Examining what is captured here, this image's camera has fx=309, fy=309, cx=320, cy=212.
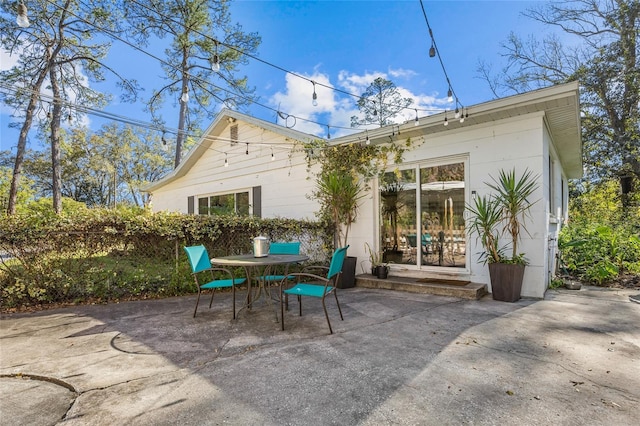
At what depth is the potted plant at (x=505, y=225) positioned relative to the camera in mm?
4230

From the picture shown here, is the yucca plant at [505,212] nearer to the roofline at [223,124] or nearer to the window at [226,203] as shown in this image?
the roofline at [223,124]

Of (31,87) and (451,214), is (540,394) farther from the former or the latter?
(31,87)

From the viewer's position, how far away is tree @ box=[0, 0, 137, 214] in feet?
30.6

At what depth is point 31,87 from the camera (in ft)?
31.7

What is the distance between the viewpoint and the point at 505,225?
4.67 metres

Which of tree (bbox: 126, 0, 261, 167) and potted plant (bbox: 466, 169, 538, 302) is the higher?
tree (bbox: 126, 0, 261, 167)

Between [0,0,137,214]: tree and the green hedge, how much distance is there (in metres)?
6.91

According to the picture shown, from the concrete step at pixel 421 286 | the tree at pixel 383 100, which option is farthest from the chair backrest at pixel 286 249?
the tree at pixel 383 100

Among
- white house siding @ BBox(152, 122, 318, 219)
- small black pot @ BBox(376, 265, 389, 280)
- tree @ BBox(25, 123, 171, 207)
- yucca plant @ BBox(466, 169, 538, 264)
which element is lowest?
small black pot @ BBox(376, 265, 389, 280)

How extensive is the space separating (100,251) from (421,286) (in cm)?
474

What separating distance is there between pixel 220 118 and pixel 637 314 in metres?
9.18

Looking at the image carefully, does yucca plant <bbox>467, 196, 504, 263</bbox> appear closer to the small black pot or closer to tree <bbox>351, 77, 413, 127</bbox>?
the small black pot

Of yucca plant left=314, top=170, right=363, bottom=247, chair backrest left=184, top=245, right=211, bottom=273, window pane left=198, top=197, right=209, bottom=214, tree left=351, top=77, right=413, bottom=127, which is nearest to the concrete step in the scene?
yucca plant left=314, top=170, right=363, bottom=247

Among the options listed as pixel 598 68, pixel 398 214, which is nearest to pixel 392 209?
pixel 398 214
